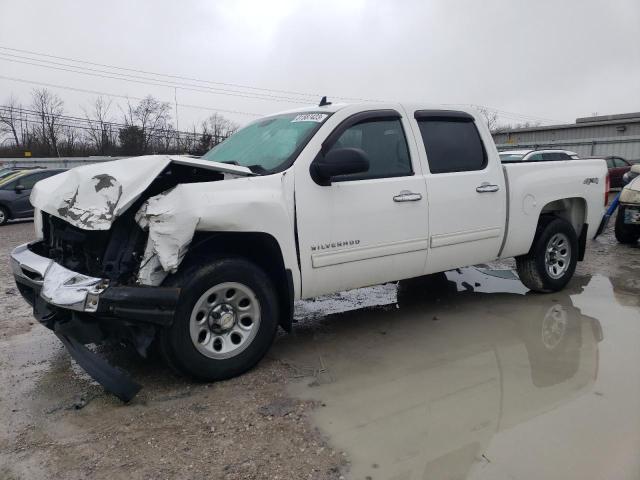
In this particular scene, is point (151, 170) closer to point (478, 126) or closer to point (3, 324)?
point (3, 324)

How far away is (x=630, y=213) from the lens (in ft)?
28.1

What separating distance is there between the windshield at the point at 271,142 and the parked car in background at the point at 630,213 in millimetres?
6536

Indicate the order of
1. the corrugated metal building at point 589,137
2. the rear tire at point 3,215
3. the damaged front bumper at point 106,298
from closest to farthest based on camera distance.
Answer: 1. the damaged front bumper at point 106,298
2. the rear tire at point 3,215
3. the corrugated metal building at point 589,137

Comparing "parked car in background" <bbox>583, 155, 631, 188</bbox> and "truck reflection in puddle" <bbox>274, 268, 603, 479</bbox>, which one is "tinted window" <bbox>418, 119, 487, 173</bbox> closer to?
"truck reflection in puddle" <bbox>274, 268, 603, 479</bbox>

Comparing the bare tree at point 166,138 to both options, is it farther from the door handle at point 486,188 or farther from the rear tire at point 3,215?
the door handle at point 486,188

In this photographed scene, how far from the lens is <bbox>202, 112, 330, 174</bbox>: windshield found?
13.1ft

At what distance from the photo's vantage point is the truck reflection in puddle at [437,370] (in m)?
2.89

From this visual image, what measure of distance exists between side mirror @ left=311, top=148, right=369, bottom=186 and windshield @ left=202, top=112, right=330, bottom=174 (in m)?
0.26

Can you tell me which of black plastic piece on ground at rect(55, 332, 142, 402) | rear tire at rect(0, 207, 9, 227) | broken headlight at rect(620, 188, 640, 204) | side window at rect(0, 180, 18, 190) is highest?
side window at rect(0, 180, 18, 190)

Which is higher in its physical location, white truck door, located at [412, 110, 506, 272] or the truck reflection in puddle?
white truck door, located at [412, 110, 506, 272]

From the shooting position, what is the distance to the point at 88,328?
3.33 meters

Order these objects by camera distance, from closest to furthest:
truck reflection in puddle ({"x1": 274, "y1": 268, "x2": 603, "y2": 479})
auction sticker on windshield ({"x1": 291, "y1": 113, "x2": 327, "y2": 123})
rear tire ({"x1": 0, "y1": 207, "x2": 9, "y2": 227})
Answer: truck reflection in puddle ({"x1": 274, "y1": 268, "x2": 603, "y2": 479})
auction sticker on windshield ({"x1": 291, "y1": 113, "x2": 327, "y2": 123})
rear tire ({"x1": 0, "y1": 207, "x2": 9, "y2": 227})

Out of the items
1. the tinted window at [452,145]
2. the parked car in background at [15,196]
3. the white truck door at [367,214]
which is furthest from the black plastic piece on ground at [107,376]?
the parked car in background at [15,196]

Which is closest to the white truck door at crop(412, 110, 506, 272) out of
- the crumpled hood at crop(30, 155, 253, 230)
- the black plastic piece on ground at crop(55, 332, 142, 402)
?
the crumpled hood at crop(30, 155, 253, 230)
